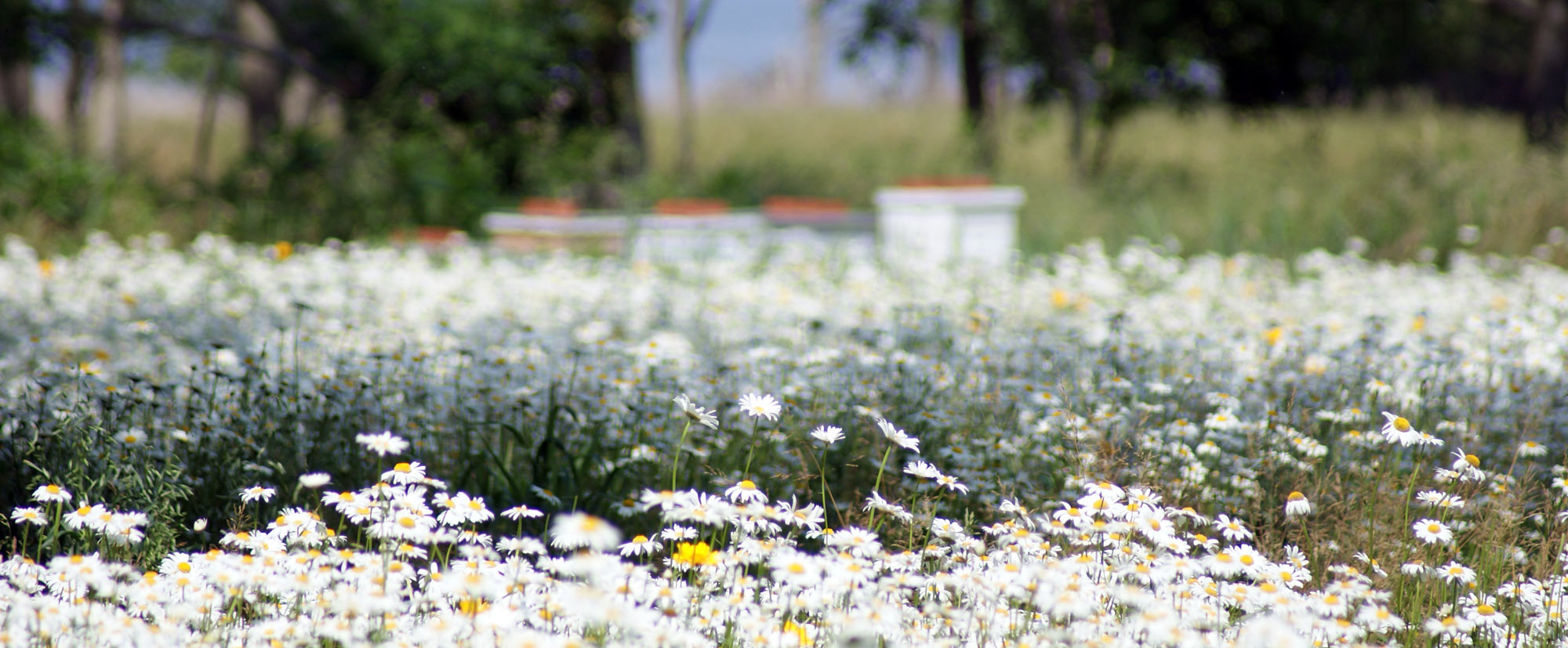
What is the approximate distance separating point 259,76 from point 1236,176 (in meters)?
10.7

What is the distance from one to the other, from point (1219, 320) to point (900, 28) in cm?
1148

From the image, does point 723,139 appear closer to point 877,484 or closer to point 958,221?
point 958,221

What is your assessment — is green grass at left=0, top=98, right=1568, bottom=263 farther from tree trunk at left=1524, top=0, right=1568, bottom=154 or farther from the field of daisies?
the field of daisies

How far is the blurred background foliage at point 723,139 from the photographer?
888 cm

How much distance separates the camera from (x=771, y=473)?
10.7 feet

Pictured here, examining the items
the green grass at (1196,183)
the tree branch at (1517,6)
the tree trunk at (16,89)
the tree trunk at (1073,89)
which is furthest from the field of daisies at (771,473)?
the tree branch at (1517,6)

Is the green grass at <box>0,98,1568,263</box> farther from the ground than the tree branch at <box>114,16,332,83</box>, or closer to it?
closer to it

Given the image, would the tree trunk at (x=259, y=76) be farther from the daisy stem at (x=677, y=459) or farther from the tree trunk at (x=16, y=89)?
the daisy stem at (x=677, y=459)

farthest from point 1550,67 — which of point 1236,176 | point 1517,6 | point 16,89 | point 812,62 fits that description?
point 812,62

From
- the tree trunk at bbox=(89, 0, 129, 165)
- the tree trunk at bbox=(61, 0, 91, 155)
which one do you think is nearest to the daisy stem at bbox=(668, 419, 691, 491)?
the tree trunk at bbox=(61, 0, 91, 155)

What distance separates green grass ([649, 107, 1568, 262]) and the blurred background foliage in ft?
0.14

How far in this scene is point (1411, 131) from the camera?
13.4m

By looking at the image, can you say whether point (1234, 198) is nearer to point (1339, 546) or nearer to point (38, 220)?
point (1339, 546)

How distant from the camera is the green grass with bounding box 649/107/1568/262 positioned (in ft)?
27.5
